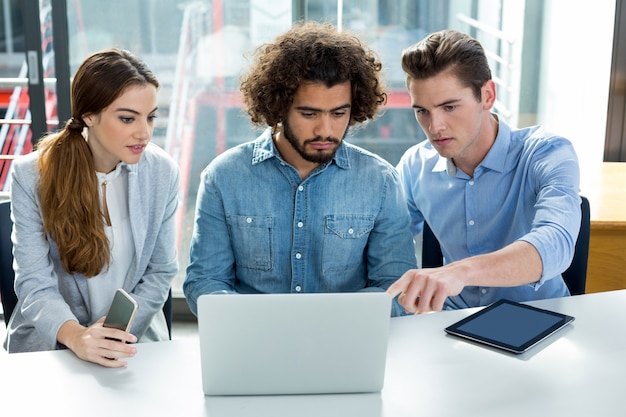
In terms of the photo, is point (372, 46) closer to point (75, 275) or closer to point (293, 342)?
point (75, 275)

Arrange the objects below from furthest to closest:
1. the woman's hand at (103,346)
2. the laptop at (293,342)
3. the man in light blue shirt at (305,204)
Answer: the man in light blue shirt at (305,204) < the woman's hand at (103,346) < the laptop at (293,342)

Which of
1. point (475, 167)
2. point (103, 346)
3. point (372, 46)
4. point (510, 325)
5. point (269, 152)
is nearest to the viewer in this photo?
point (103, 346)

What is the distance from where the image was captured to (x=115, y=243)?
5.89 ft

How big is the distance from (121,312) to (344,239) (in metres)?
0.64

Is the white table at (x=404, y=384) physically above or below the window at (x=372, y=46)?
below

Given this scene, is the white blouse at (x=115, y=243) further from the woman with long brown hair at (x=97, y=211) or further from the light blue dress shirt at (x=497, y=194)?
the light blue dress shirt at (x=497, y=194)

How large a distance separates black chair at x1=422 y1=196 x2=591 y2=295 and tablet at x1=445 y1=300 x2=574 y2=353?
0.37 metres

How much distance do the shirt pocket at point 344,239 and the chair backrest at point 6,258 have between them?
76cm

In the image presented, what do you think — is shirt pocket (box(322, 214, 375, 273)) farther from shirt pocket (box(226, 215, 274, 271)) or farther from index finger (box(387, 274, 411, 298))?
index finger (box(387, 274, 411, 298))

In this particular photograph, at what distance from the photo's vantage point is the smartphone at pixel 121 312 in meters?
1.30

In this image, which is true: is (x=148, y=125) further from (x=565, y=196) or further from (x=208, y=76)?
(x=208, y=76)

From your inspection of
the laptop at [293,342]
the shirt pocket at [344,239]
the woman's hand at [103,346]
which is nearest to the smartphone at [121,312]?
the woman's hand at [103,346]

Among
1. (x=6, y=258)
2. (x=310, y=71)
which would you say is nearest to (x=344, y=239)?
(x=310, y=71)

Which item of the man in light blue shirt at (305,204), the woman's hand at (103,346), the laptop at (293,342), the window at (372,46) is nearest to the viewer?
the laptop at (293,342)
